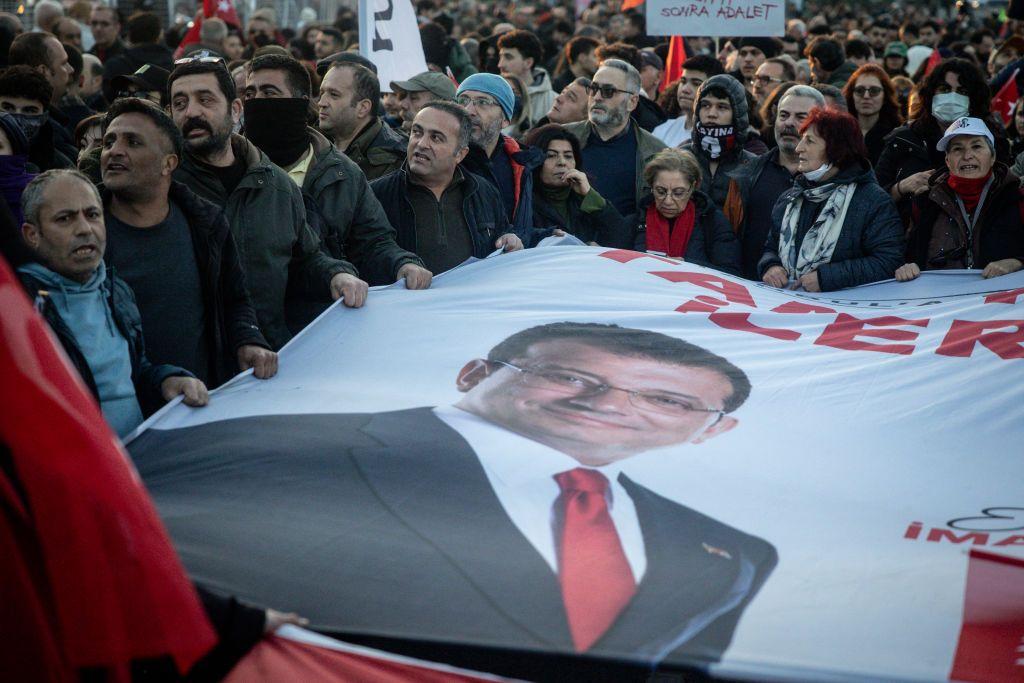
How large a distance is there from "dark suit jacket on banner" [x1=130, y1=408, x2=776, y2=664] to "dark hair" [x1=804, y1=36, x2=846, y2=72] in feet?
25.9

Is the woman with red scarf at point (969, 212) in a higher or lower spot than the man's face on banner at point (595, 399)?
higher

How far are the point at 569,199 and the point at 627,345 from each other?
77.6 inches

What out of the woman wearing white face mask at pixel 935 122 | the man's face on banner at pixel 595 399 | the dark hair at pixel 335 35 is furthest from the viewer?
the dark hair at pixel 335 35

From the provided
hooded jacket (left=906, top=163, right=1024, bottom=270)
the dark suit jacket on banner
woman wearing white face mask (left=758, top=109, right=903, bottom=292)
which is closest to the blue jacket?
woman wearing white face mask (left=758, top=109, right=903, bottom=292)

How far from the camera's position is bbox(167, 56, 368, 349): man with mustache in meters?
4.27

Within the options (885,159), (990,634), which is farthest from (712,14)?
(990,634)

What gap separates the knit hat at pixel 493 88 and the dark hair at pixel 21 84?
1968mm

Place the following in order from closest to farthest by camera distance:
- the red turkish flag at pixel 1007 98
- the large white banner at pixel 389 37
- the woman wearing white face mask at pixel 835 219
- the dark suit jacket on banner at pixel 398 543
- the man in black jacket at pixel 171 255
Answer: the dark suit jacket on banner at pixel 398 543, the man in black jacket at pixel 171 255, the woman wearing white face mask at pixel 835 219, the large white banner at pixel 389 37, the red turkish flag at pixel 1007 98

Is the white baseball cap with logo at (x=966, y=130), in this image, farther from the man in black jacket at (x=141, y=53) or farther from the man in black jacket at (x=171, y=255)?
the man in black jacket at (x=141, y=53)

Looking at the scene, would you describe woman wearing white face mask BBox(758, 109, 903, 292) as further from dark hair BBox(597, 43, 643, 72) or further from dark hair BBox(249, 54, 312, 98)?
dark hair BBox(597, 43, 643, 72)

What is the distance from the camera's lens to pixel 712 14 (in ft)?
29.2

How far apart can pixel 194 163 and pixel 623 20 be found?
11.2 metres

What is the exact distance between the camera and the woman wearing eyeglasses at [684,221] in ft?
18.5

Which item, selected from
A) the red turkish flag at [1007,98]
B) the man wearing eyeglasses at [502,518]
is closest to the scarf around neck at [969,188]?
the man wearing eyeglasses at [502,518]
